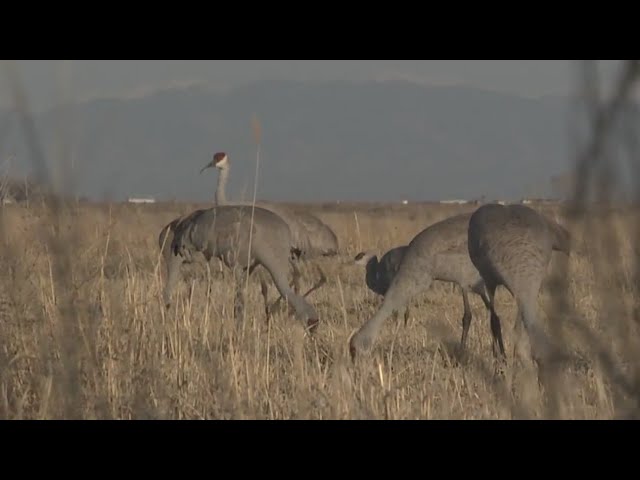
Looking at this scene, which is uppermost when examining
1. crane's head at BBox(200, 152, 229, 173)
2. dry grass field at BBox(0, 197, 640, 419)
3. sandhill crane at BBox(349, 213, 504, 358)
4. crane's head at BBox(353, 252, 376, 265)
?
crane's head at BBox(200, 152, 229, 173)

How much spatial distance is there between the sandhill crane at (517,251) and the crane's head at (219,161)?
7064 millimetres

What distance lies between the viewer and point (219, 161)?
14.1 m

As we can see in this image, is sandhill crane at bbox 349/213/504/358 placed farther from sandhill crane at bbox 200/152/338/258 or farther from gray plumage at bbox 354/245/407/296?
sandhill crane at bbox 200/152/338/258

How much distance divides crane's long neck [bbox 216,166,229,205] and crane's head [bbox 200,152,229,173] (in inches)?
2.6

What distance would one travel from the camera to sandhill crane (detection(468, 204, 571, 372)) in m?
6.98

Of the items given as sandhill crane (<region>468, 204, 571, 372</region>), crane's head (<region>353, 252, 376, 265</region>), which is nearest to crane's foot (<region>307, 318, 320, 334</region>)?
sandhill crane (<region>468, 204, 571, 372</region>)

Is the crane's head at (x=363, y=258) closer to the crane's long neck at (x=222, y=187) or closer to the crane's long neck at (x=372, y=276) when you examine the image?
the crane's long neck at (x=372, y=276)

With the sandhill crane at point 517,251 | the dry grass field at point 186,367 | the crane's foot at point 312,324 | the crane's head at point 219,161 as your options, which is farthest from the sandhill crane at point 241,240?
the crane's head at point 219,161

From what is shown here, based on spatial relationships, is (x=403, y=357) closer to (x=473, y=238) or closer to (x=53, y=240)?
(x=473, y=238)

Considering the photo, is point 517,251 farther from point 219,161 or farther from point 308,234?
point 219,161

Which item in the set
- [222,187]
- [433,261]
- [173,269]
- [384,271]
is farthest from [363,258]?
[433,261]

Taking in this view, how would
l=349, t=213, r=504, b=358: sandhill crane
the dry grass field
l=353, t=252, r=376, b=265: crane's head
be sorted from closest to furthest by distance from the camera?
the dry grass field < l=349, t=213, r=504, b=358: sandhill crane < l=353, t=252, r=376, b=265: crane's head

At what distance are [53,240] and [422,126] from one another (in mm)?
187120

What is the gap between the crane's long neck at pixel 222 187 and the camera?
13216 mm
